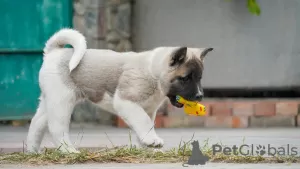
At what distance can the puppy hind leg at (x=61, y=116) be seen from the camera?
7398 mm

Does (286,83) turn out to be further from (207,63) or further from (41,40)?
(41,40)

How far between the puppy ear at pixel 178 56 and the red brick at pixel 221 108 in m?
3.51

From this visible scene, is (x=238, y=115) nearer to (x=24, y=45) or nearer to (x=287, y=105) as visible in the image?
(x=287, y=105)

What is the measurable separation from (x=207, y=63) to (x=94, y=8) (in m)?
1.59

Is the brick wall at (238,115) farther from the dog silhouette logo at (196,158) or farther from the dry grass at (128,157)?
the dog silhouette logo at (196,158)

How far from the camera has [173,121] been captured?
10.5m

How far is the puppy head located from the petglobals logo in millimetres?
602

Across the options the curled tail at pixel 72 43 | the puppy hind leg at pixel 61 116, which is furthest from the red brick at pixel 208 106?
the puppy hind leg at pixel 61 116

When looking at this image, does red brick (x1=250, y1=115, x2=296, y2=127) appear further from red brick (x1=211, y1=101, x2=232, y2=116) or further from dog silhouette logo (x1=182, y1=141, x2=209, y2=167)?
dog silhouette logo (x1=182, y1=141, x2=209, y2=167)

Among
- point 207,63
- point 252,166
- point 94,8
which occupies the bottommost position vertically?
point 252,166

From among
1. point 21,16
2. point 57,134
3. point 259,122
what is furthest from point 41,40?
point 57,134

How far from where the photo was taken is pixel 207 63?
36.0 feet

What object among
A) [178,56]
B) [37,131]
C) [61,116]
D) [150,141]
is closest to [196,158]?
[150,141]

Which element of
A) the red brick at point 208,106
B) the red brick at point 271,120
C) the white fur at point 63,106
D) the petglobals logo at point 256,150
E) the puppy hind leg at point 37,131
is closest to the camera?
the white fur at point 63,106
